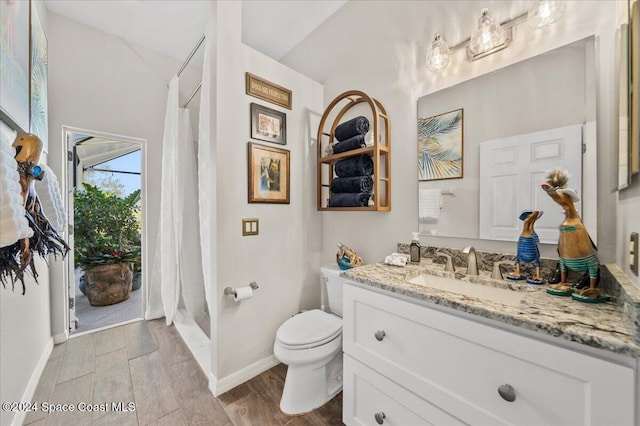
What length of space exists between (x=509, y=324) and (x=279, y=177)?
1593 millimetres

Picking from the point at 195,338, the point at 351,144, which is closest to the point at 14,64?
the point at 351,144

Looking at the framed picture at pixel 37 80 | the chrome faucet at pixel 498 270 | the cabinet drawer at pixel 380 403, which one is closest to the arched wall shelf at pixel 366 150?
the chrome faucet at pixel 498 270

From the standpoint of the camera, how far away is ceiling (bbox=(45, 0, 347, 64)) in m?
2.08

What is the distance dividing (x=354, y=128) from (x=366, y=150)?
0.20 m

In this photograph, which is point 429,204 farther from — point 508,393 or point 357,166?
point 508,393

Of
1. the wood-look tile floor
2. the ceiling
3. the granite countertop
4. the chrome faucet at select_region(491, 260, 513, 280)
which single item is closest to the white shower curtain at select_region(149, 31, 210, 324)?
the wood-look tile floor

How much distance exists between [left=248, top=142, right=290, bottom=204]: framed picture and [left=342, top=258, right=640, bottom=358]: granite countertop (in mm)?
1048

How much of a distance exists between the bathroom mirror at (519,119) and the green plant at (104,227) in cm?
359

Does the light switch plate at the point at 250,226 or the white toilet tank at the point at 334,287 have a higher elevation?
the light switch plate at the point at 250,226

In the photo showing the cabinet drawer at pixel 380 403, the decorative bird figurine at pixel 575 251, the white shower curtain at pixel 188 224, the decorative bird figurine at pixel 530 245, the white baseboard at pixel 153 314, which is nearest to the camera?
the decorative bird figurine at pixel 575 251

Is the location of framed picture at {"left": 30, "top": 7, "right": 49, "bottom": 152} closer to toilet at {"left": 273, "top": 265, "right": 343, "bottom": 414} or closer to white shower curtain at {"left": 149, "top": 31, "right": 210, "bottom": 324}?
white shower curtain at {"left": 149, "top": 31, "right": 210, "bottom": 324}

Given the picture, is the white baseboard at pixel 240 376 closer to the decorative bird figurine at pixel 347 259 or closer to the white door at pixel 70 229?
the decorative bird figurine at pixel 347 259

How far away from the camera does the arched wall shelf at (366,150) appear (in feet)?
5.44

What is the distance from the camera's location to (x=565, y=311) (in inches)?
31.0
